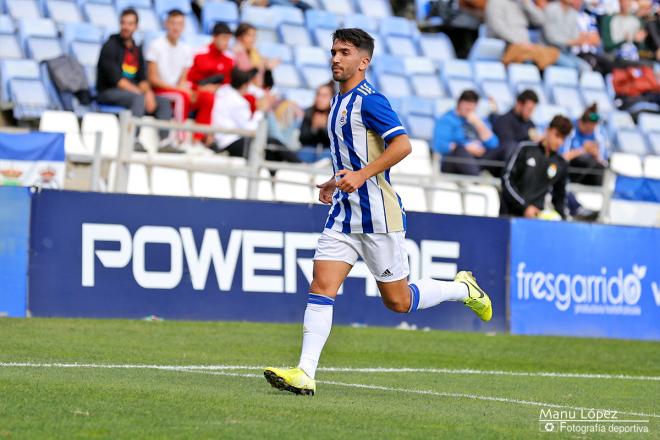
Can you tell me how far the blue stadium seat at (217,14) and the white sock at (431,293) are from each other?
1203 cm

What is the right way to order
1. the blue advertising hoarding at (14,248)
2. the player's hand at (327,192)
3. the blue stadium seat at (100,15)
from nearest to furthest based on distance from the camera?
the player's hand at (327,192) < the blue advertising hoarding at (14,248) < the blue stadium seat at (100,15)

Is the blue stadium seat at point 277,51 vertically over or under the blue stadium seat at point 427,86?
over

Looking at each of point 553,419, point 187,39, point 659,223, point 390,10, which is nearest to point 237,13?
point 187,39

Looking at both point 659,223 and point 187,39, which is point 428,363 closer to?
point 659,223

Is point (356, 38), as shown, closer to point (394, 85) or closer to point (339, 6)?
point (394, 85)

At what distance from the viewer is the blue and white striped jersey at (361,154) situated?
27.2 ft

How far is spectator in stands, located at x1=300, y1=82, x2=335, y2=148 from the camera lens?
1773 cm

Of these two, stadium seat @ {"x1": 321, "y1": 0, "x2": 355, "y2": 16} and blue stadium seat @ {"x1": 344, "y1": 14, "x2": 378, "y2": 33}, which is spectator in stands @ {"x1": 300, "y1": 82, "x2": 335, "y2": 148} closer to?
blue stadium seat @ {"x1": 344, "y1": 14, "x2": 378, "y2": 33}

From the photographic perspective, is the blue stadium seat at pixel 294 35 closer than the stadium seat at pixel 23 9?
No

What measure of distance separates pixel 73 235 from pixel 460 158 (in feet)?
23.2

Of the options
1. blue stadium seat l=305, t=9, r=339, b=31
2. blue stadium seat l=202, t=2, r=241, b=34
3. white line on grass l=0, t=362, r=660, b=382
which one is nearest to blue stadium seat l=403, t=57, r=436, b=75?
blue stadium seat l=305, t=9, r=339, b=31

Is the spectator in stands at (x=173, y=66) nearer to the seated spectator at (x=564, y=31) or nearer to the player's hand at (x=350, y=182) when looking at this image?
the seated spectator at (x=564, y=31)

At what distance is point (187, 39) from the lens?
1970 cm

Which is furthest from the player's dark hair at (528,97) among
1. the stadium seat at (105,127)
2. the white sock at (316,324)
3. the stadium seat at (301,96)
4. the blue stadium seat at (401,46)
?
the white sock at (316,324)
